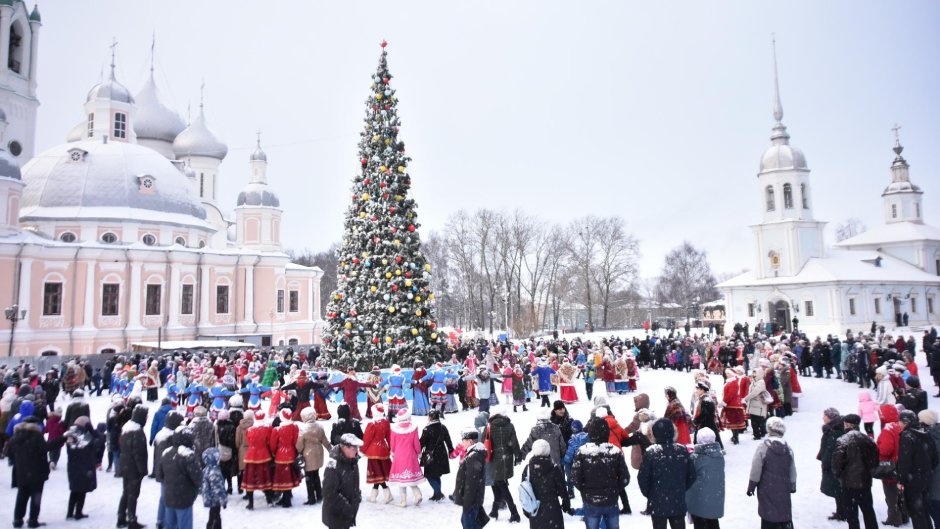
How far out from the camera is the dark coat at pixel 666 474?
250 inches

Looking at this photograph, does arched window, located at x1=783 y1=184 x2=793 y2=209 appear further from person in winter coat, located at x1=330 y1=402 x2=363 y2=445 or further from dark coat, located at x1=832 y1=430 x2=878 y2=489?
person in winter coat, located at x1=330 y1=402 x2=363 y2=445

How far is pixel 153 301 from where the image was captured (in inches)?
1570

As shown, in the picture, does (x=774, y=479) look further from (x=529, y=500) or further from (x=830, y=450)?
(x=529, y=500)

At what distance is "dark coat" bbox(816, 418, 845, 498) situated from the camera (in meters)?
7.64

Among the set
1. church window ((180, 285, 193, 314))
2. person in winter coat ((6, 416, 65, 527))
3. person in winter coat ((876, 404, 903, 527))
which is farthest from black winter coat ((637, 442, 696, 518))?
church window ((180, 285, 193, 314))

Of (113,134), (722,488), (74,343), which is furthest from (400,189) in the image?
(113,134)

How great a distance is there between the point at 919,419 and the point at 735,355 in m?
14.9

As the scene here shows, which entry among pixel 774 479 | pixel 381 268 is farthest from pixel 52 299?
pixel 774 479

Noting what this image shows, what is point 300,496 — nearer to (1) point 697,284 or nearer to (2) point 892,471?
(2) point 892,471

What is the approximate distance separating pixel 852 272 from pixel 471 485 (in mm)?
47417

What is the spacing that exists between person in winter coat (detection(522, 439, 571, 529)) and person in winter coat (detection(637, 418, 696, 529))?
0.87 meters

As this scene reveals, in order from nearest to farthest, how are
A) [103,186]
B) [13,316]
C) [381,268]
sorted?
1. [381,268]
2. [13,316]
3. [103,186]

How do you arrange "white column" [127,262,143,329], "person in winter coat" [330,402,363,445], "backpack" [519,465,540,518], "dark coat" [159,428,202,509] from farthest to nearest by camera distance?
"white column" [127,262,143,329] → "person in winter coat" [330,402,363,445] → "dark coat" [159,428,202,509] → "backpack" [519,465,540,518]

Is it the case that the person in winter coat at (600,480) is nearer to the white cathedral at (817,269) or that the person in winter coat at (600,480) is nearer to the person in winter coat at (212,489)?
the person in winter coat at (212,489)
